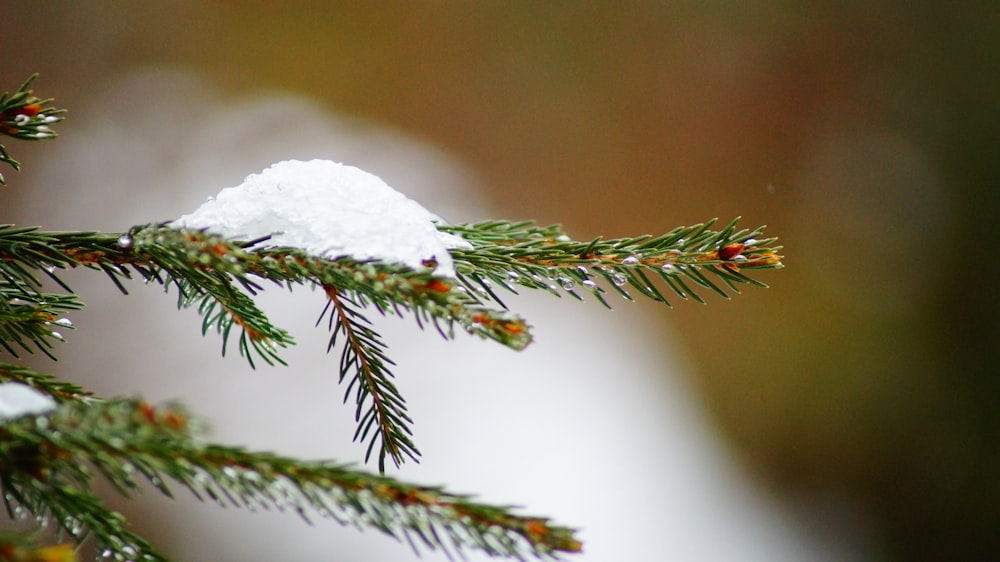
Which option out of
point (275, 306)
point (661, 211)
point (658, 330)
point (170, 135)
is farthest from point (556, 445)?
point (170, 135)

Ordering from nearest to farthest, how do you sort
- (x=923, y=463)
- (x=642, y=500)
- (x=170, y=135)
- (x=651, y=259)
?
(x=651, y=259)
(x=642, y=500)
(x=923, y=463)
(x=170, y=135)

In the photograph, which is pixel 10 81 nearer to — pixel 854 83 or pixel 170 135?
pixel 170 135

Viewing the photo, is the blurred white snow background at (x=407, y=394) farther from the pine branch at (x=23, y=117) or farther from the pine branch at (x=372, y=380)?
the pine branch at (x=23, y=117)

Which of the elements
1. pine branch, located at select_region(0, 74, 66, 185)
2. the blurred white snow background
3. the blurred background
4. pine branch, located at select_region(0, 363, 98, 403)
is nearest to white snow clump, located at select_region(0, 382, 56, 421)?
pine branch, located at select_region(0, 363, 98, 403)

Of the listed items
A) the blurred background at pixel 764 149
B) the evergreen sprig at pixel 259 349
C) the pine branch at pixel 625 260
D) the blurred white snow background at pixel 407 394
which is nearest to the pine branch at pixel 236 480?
the evergreen sprig at pixel 259 349

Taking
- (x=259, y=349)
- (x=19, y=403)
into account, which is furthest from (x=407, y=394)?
(x=19, y=403)

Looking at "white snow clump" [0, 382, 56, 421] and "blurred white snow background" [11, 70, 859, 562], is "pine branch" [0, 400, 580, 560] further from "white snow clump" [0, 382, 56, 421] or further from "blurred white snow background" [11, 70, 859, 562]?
"blurred white snow background" [11, 70, 859, 562]
